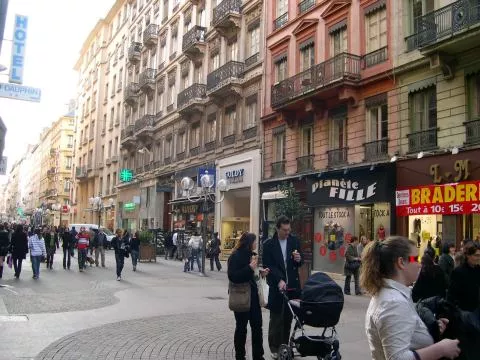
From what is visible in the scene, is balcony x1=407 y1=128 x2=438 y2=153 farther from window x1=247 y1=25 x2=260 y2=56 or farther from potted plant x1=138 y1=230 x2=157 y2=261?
potted plant x1=138 y1=230 x2=157 y2=261

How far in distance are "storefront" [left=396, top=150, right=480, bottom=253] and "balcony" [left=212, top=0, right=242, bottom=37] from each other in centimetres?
1567

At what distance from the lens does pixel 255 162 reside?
27.3m

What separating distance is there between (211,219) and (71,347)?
2405 centimetres

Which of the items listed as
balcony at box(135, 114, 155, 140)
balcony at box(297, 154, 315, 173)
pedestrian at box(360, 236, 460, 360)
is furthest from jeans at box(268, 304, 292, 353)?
balcony at box(135, 114, 155, 140)

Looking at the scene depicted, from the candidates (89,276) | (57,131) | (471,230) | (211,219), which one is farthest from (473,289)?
(57,131)

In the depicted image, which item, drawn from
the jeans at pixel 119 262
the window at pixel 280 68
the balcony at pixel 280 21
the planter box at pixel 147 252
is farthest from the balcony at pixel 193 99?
the jeans at pixel 119 262

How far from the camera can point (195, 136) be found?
115ft

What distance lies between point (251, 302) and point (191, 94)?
93.1ft

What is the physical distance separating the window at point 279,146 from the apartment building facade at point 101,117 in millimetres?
28463

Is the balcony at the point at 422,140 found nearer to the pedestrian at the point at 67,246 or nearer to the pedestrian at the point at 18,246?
the pedestrian at the point at 18,246

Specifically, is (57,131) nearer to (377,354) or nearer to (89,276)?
→ (89,276)

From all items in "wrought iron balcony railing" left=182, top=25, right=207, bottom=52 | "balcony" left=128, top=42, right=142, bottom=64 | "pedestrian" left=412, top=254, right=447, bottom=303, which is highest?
"balcony" left=128, top=42, right=142, bottom=64

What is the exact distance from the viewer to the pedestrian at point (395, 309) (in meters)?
2.46

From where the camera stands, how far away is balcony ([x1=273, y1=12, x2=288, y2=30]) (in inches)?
1028
